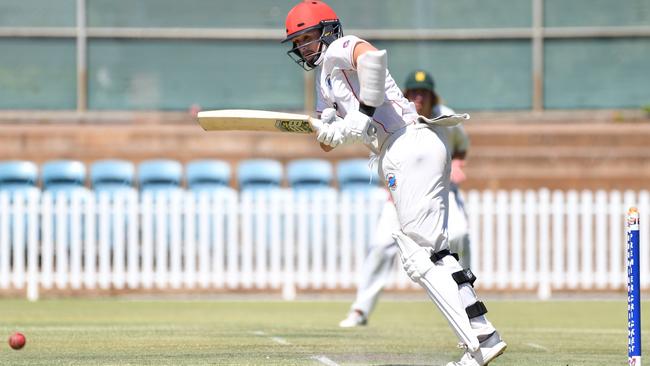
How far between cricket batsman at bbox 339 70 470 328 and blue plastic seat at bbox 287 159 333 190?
18.9 feet

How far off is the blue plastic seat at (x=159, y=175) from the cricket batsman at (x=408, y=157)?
9914 mm

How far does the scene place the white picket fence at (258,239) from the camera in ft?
53.5

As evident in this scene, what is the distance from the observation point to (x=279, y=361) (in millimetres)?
7832

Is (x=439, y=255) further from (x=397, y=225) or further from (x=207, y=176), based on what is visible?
(x=207, y=176)

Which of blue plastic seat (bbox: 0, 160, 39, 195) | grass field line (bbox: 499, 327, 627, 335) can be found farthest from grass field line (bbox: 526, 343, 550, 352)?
blue plastic seat (bbox: 0, 160, 39, 195)

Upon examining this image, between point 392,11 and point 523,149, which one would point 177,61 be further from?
point 523,149

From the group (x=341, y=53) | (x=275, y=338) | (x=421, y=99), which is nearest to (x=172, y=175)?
(x=421, y=99)

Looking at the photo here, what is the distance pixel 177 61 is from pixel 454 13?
3.76m

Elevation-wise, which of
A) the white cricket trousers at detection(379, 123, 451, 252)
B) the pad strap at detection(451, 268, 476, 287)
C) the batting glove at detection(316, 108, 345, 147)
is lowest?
the pad strap at detection(451, 268, 476, 287)

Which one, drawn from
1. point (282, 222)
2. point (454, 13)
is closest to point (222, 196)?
point (282, 222)

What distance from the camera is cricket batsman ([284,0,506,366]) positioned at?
23.2ft

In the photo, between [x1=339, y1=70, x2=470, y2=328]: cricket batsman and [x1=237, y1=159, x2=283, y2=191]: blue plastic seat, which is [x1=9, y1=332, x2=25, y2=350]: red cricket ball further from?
[x1=237, y1=159, x2=283, y2=191]: blue plastic seat

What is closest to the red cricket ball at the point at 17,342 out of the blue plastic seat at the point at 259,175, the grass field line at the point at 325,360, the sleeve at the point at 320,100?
the grass field line at the point at 325,360

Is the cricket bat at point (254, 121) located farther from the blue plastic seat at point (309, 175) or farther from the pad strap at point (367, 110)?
the blue plastic seat at point (309, 175)
